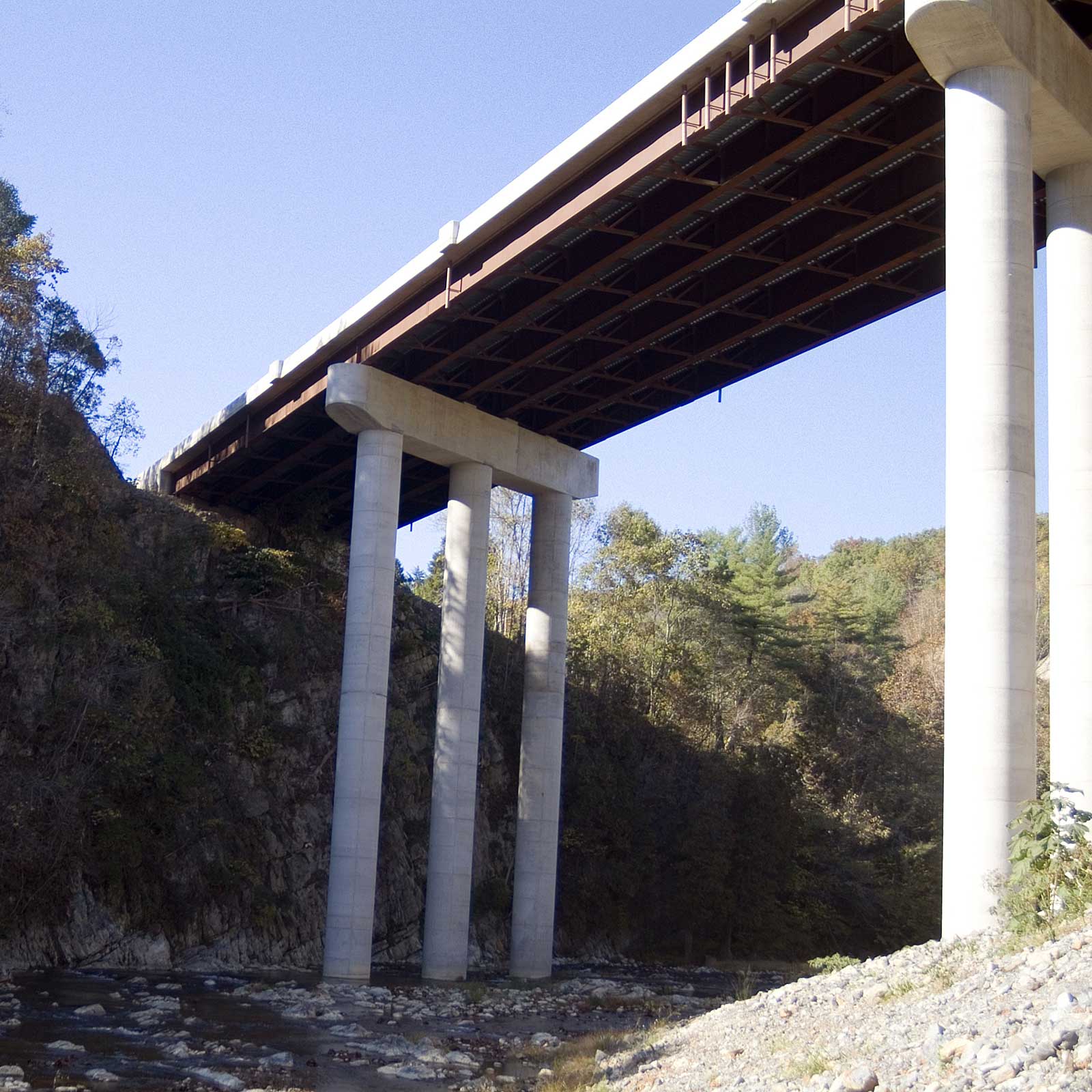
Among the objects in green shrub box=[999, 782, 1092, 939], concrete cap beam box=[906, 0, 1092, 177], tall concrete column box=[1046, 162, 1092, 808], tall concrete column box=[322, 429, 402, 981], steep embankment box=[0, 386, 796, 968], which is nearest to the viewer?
green shrub box=[999, 782, 1092, 939]

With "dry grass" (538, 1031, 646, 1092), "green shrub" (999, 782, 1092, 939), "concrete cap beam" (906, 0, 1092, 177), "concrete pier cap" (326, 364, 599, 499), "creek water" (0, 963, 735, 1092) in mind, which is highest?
"concrete cap beam" (906, 0, 1092, 177)

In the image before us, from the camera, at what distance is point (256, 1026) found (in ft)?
72.9

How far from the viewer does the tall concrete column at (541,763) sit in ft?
118

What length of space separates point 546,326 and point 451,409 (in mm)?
4954

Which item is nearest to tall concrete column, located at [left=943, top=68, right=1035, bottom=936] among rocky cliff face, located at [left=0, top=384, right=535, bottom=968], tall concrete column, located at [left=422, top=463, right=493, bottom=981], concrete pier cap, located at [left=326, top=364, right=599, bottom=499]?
concrete pier cap, located at [left=326, top=364, right=599, bottom=499]

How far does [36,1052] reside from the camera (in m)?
17.6

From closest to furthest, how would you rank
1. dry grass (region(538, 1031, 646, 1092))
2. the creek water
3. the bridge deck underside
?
dry grass (region(538, 1031, 646, 1092)) < the creek water < the bridge deck underside

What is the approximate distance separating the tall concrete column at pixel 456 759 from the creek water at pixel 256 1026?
54.8 inches

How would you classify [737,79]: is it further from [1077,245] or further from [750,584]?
[750,584]

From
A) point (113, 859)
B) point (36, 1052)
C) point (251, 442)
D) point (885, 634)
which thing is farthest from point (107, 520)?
point (885, 634)

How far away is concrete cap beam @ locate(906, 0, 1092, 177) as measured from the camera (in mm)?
17922

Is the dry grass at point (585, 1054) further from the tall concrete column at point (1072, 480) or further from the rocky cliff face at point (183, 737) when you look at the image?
the rocky cliff face at point (183, 737)

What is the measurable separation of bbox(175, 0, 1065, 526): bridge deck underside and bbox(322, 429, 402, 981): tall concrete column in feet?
15.1

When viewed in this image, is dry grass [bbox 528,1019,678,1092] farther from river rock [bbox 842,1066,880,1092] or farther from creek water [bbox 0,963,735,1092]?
river rock [bbox 842,1066,880,1092]
